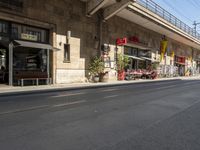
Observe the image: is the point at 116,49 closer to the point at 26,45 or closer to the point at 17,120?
the point at 26,45

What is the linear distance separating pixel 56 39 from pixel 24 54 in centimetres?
300

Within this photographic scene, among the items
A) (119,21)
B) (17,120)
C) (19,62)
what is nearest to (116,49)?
(119,21)

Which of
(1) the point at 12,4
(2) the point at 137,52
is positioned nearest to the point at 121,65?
(2) the point at 137,52

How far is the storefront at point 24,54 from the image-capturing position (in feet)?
63.6

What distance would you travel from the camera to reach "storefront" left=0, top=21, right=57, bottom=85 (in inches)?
763

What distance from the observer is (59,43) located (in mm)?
23312

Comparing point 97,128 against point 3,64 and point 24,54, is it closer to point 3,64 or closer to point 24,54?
point 24,54

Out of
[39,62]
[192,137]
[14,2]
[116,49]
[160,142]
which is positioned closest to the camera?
[160,142]

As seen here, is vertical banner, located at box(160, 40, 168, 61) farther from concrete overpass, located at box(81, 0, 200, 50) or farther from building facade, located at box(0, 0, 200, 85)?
building facade, located at box(0, 0, 200, 85)

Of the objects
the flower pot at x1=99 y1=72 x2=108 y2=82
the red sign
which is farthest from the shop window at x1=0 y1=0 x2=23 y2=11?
the red sign

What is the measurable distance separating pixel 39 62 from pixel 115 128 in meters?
16.7

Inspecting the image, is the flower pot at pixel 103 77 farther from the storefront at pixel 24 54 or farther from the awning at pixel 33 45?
the awning at pixel 33 45

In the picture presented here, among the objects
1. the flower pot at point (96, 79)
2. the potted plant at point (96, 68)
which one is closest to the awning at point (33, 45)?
the potted plant at point (96, 68)

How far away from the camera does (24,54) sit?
2128 cm
